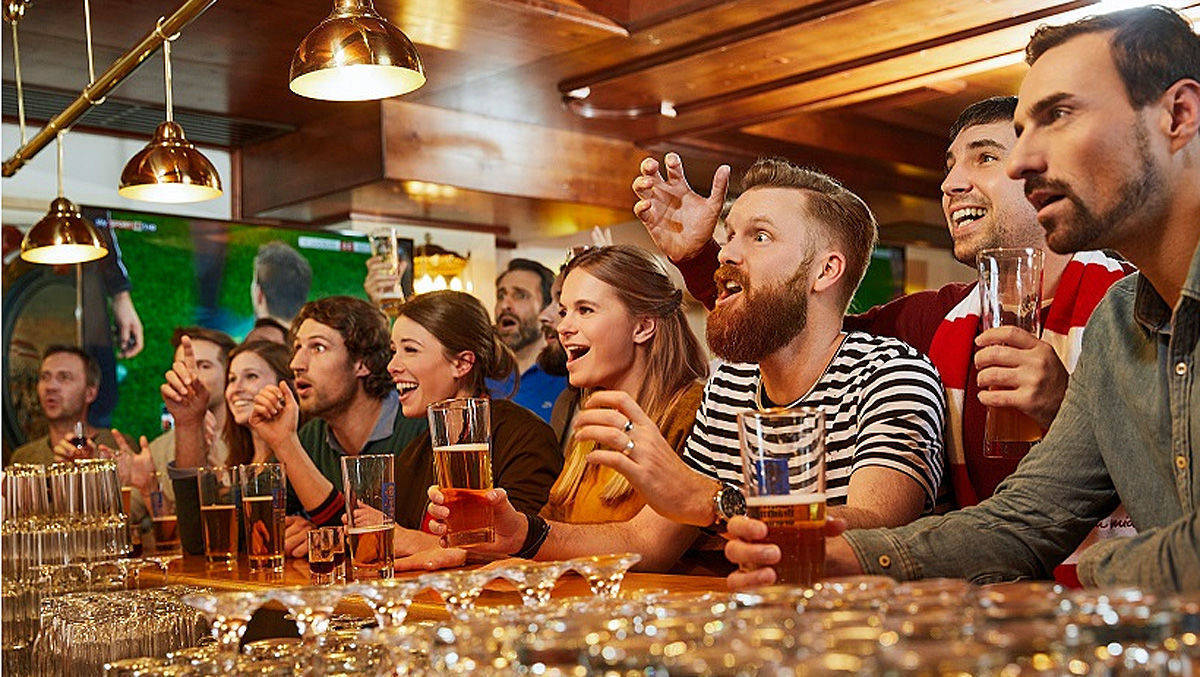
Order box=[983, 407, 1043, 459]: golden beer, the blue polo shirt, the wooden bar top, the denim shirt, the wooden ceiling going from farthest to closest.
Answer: the blue polo shirt, the wooden ceiling, box=[983, 407, 1043, 459]: golden beer, the wooden bar top, the denim shirt

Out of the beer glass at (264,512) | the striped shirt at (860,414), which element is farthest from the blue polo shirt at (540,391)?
the striped shirt at (860,414)

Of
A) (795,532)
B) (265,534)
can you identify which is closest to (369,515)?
(265,534)

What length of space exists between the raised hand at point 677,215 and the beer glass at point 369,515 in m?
0.88

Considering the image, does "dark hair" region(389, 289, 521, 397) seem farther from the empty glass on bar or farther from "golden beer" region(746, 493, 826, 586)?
"golden beer" region(746, 493, 826, 586)

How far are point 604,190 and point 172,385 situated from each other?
107 inches

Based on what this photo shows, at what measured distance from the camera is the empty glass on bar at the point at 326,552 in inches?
96.3

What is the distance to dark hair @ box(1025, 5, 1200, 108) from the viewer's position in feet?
5.57

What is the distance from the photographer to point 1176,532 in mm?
1335

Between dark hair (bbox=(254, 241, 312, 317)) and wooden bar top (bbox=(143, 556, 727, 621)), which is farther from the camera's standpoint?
dark hair (bbox=(254, 241, 312, 317))

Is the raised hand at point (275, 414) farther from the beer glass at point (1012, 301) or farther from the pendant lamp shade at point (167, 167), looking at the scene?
the beer glass at point (1012, 301)

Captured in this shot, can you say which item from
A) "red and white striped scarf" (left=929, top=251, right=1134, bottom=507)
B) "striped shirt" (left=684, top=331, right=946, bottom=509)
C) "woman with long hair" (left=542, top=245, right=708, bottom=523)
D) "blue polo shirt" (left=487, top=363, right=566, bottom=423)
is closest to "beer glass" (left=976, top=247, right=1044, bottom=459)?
"striped shirt" (left=684, top=331, right=946, bottom=509)

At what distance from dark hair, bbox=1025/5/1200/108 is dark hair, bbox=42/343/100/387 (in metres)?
4.63

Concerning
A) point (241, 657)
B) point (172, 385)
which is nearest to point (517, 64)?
point (172, 385)

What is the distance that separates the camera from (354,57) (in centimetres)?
243
